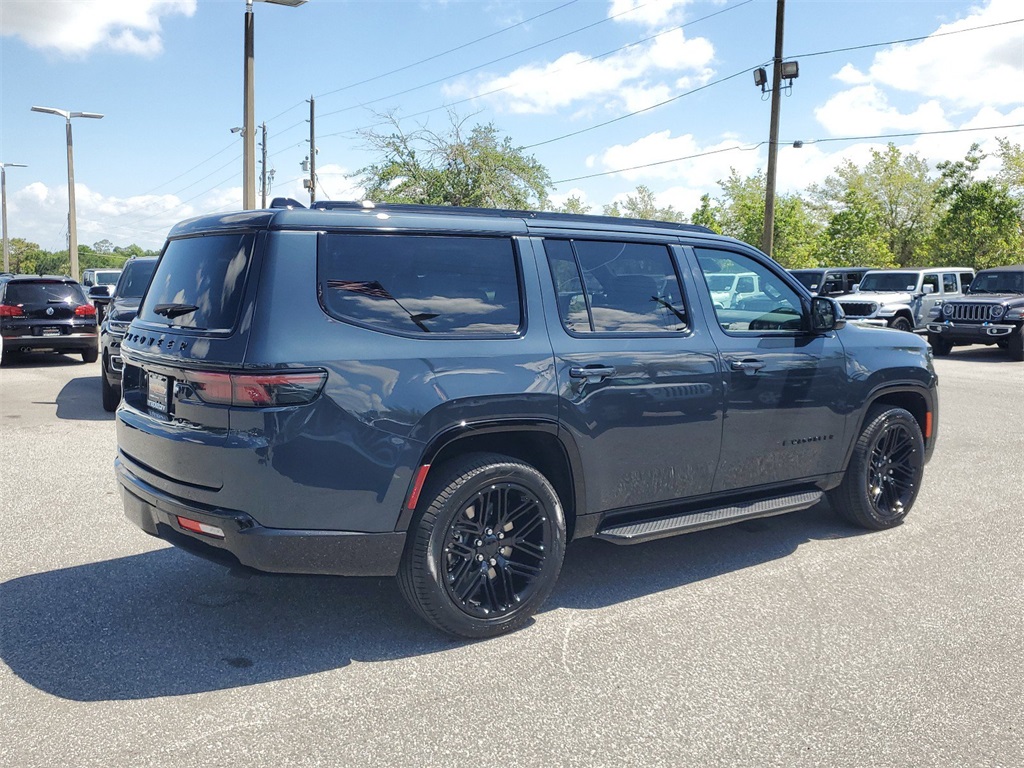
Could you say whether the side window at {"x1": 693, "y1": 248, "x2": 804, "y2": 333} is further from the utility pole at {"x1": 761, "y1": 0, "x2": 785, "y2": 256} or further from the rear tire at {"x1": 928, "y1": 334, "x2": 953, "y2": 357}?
the utility pole at {"x1": 761, "y1": 0, "x2": 785, "y2": 256}

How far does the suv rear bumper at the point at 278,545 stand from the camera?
355cm

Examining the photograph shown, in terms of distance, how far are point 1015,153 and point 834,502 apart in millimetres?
47254

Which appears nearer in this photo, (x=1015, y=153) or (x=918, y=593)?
(x=918, y=593)

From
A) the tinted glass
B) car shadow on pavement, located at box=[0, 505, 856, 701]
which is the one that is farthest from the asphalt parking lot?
the tinted glass

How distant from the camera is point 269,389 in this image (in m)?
3.48

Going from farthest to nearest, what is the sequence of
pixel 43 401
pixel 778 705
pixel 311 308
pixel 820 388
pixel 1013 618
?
pixel 43 401 → pixel 820 388 → pixel 1013 618 → pixel 311 308 → pixel 778 705

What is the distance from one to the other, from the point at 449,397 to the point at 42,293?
14805 mm

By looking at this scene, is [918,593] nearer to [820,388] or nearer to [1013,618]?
[1013,618]

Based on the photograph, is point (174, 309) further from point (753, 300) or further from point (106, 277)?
point (106, 277)

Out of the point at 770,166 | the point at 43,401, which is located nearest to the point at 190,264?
the point at 43,401

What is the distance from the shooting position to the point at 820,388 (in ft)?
17.2

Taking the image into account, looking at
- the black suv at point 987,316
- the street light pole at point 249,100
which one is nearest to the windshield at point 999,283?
the black suv at point 987,316

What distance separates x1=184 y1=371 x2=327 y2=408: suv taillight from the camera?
137 inches

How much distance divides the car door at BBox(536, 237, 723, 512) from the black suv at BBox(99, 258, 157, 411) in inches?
224
